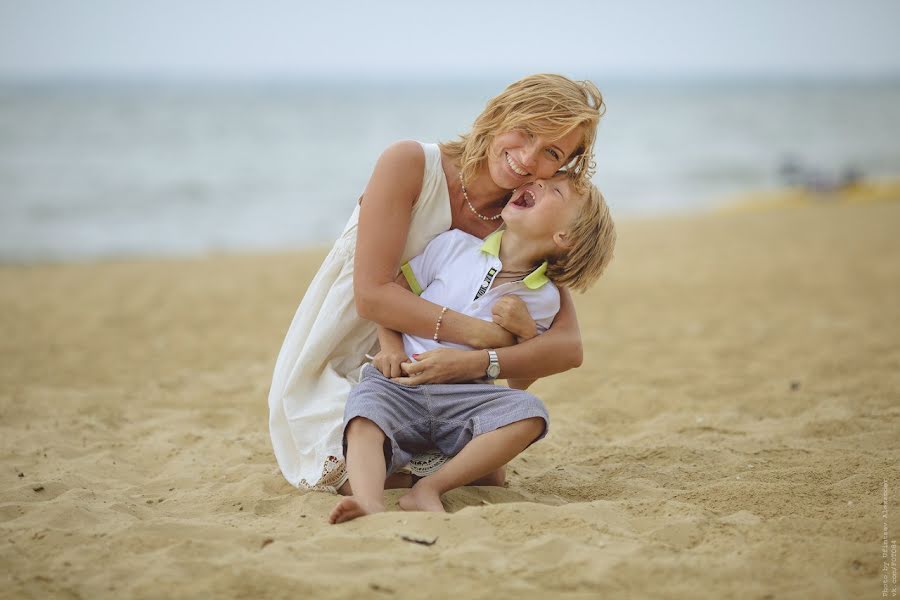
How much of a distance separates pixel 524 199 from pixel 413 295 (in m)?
0.57

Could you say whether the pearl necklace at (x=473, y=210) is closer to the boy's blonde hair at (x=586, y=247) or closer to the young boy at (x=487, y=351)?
the young boy at (x=487, y=351)

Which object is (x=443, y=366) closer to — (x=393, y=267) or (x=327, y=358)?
(x=393, y=267)

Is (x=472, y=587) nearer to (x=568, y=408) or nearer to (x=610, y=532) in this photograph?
(x=610, y=532)

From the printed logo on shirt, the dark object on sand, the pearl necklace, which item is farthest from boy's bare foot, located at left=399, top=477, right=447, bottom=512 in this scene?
the pearl necklace

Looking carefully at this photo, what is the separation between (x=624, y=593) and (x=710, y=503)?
908 mm

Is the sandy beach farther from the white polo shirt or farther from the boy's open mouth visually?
the boy's open mouth

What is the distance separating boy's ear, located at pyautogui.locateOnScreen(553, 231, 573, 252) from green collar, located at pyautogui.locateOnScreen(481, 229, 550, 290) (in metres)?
0.10

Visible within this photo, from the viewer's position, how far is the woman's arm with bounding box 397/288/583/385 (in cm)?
289

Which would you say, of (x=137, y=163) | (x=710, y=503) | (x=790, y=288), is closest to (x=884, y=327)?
(x=790, y=288)

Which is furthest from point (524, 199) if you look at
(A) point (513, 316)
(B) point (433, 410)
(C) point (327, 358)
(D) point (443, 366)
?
(C) point (327, 358)

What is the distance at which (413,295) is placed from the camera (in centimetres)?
297

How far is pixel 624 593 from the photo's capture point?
83.8 inches

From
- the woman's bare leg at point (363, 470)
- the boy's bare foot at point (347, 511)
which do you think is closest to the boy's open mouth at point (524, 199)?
the woman's bare leg at point (363, 470)

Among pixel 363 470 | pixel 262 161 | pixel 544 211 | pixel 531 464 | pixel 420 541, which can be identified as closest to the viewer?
pixel 420 541
